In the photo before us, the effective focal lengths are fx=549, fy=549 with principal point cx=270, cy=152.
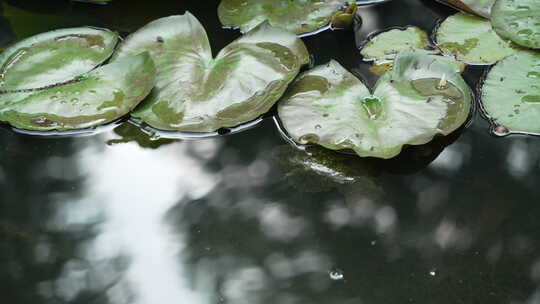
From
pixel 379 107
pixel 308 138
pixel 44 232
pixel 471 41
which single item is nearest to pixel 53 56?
pixel 44 232

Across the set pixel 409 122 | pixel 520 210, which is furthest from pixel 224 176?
pixel 520 210

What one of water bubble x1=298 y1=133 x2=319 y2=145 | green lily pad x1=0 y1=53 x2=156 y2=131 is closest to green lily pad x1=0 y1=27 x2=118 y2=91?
green lily pad x1=0 y1=53 x2=156 y2=131

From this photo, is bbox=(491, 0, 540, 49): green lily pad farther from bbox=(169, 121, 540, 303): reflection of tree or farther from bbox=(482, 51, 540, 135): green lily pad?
bbox=(169, 121, 540, 303): reflection of tree

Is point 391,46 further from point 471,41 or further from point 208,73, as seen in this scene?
point 208,73

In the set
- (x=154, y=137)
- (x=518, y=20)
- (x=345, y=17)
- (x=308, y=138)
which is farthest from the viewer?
(x=345, y=17)

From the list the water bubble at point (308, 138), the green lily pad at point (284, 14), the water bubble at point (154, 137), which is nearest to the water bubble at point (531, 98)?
the water bubble at point (308, 138)

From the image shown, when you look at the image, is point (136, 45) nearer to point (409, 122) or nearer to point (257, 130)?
point (257, 130)
